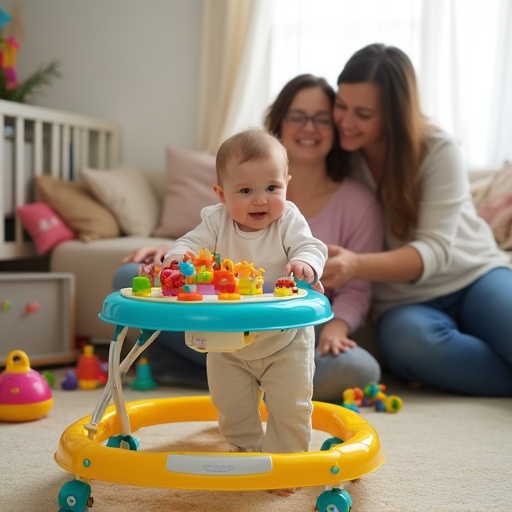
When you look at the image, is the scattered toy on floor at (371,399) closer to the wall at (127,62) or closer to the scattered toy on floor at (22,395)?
the scattered toy on floor at (22,395)

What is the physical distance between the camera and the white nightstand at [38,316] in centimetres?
226

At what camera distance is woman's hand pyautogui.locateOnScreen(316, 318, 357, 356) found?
185 cm

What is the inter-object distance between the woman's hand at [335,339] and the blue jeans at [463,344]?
18 cm

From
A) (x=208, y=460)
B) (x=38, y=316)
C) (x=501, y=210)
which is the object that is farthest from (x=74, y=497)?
(x=501, y=210)

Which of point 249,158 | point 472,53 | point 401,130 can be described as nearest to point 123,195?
point 401,130

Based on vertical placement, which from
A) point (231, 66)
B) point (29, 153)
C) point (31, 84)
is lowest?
point (29, 153)

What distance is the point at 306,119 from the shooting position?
197 cm

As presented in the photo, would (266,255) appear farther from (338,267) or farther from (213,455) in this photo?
(338,267)

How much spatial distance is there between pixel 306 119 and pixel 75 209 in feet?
3.64

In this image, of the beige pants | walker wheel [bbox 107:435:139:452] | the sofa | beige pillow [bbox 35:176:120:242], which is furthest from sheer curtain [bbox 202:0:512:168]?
walker wheel [bbox 107:435:139:452]

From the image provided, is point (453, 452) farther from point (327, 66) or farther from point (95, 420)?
point (327, 66)

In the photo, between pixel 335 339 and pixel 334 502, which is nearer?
pixel 334 502

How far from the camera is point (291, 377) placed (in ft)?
4.07

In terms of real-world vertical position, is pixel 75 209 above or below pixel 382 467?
above
